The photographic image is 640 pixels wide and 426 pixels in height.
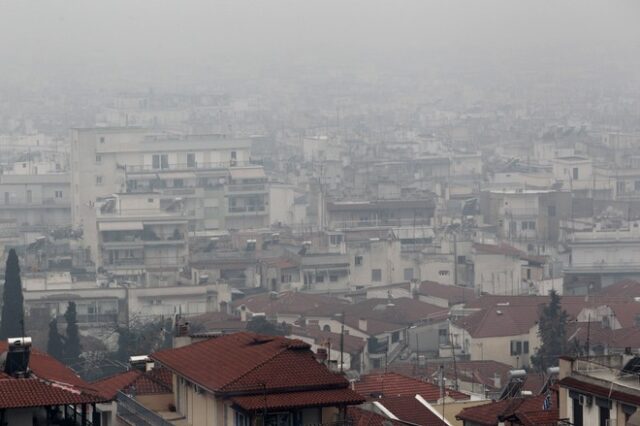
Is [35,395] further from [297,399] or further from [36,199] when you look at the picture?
[36,199]

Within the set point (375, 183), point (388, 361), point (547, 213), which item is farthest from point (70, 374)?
point (375, 183)

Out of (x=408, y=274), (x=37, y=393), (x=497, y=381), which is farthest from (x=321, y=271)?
(x=37, y=393)

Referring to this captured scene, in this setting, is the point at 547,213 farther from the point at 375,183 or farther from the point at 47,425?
the point at 47,425

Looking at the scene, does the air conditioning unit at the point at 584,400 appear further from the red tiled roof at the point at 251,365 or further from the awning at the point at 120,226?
the awning at the point at 120,226

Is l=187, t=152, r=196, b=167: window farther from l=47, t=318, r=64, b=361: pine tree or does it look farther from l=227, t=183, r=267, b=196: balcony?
l=47, t=318, r=64, b=361: pine tree

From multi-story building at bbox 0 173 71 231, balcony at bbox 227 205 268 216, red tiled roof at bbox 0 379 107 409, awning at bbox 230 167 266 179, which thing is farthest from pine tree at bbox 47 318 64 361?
multi-story building at bbox 0 173 71 231

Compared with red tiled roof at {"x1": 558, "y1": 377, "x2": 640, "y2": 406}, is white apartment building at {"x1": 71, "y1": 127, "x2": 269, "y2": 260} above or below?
below

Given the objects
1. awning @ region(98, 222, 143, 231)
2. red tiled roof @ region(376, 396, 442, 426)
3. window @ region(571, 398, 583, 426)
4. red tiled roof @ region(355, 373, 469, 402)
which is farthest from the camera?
awning @ region(98, 222, 143, 231)

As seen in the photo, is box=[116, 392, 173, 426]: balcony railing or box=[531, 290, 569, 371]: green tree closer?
box=[116, 392, 173, 426]: balcony railing
